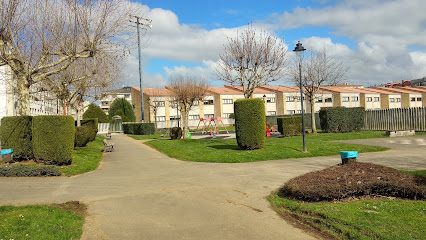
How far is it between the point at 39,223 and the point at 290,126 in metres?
22.0

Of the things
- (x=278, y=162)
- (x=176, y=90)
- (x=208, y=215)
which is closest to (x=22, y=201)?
(x=208, y=215)

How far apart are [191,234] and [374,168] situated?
4848 mm

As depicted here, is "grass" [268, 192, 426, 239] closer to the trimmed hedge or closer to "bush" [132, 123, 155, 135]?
the trimmed hedge

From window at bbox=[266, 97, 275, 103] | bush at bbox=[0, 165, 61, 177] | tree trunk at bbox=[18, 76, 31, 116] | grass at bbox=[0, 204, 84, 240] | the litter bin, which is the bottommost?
grass at bbox=[0, 204, 84, 240]

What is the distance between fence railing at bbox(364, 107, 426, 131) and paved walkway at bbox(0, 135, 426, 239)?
15.7m

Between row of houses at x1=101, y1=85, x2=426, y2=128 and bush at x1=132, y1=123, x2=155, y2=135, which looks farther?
row of houses at x1=101, y1=85, x2=426, y2=128

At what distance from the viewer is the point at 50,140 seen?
12.1 meters

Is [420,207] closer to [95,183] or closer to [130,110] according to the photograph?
[95,183]

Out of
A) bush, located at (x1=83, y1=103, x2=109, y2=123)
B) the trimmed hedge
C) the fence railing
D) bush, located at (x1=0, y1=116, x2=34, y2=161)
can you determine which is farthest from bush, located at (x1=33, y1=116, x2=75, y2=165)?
bush, located at (x1=83, y1=103, x2=109, y2=123)

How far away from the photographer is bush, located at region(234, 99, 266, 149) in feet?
51.1

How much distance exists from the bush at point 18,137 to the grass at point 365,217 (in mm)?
9907

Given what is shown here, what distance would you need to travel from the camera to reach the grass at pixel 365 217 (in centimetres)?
473

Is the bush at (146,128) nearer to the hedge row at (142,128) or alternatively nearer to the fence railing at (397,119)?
the hedge row at (142,128)

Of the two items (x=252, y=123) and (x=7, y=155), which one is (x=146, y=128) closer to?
(x=252, y=123)
